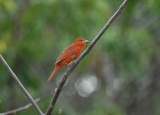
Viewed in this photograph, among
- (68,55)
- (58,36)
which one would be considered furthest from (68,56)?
(58,36)

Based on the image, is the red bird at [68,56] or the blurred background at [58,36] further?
the blurred background at [58,36]

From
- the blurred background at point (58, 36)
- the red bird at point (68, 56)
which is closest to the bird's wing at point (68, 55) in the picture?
the red bird at point (68, 56)

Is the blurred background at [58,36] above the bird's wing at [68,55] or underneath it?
underneath

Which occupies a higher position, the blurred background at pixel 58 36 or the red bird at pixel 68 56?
the red bird at pixel 68 56

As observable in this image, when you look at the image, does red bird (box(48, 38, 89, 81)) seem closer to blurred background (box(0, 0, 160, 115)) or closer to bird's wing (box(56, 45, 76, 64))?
bird's wing (box(56, 45, 76, 64))

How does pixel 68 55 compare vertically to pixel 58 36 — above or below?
above

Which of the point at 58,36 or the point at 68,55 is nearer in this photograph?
the point at 68,55

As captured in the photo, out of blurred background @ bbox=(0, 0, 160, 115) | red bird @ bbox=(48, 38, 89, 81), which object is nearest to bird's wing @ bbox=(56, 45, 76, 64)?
red bird @ bbox=(48, 38, 89, 81)

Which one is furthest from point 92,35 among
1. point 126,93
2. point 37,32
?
point 126,93

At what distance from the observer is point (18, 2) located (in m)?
9.31

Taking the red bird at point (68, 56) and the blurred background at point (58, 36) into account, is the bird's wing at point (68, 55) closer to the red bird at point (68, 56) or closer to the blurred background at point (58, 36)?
the red bird at point (68, 56)

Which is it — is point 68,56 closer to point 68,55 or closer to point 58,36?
point 68,55

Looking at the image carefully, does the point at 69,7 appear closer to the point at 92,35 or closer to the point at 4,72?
the point at 92,35

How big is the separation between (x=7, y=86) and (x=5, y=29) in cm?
104
